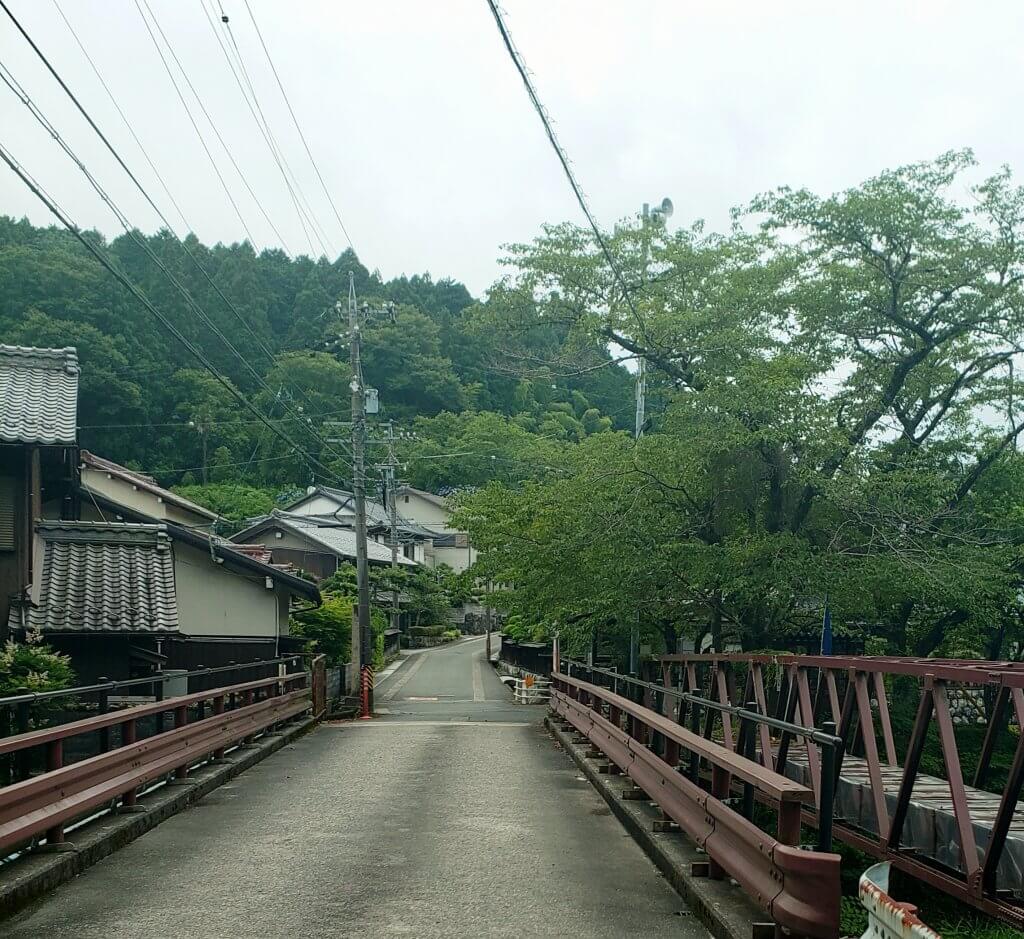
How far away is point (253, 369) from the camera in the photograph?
42719 mm

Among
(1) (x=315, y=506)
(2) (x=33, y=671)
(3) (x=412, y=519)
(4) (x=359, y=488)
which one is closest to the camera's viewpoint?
(2) (x=33, y=671)

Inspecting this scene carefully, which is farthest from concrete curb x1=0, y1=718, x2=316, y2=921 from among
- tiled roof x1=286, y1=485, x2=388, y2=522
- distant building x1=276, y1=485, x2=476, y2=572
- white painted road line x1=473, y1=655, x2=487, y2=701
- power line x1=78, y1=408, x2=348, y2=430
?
distant building x1=276, y1=485, x2=476, y2=572

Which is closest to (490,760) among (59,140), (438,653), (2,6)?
(59,140)

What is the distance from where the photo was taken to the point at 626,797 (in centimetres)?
969

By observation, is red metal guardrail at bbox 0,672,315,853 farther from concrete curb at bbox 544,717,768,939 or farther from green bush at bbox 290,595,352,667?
green bush at bbox 290,595,352,667

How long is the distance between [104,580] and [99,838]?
1216cm

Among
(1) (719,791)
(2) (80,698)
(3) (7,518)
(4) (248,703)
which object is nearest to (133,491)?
(3) (7,518)

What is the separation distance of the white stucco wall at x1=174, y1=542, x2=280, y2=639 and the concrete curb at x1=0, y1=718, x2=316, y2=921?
11922 millimetres

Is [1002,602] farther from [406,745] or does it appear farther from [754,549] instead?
[406,745]

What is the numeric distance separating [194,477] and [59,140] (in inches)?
2288

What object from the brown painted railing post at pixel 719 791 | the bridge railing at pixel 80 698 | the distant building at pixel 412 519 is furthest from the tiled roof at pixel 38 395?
the distant building at pixel 412 519

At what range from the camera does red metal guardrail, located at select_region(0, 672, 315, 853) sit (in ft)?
21.5

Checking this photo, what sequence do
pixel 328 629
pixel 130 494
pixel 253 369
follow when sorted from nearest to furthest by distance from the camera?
pixel 328 629 → pixel 130 494 → pixel 253 369

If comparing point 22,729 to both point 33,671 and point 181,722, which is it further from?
point 33,671
